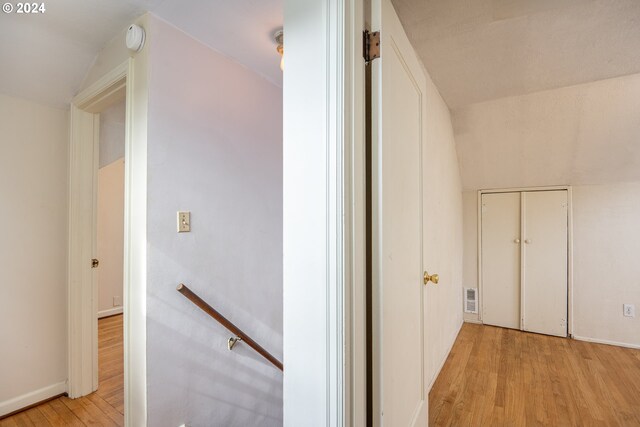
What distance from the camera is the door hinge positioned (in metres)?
0.92

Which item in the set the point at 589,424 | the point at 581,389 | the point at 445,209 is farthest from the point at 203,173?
the point at 581,389

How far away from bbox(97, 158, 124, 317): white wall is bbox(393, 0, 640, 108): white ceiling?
365cm

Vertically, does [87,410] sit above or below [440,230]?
below

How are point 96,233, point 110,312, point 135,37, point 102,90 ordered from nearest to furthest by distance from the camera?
1. point 135,37
2. point 102,90
3. point 96,233
4. point 110,312

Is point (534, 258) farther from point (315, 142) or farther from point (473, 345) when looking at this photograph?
point (315, 142)

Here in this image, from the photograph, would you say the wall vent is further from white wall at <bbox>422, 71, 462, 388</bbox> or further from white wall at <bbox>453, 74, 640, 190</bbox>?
white wall at <bbox>453, 74, 640, 190</bbox>

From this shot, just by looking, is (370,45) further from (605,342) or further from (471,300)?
(605,342)

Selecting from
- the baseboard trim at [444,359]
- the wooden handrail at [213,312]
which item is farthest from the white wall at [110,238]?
the baseboard trim at [444,359]

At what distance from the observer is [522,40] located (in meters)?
1.59

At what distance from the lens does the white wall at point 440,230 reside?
1.88 meters

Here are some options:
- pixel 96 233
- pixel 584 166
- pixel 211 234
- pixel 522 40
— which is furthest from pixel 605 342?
pixel 96 233

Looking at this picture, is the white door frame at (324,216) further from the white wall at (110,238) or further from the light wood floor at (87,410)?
the white wall at (110,238)

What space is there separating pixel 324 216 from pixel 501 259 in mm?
3166

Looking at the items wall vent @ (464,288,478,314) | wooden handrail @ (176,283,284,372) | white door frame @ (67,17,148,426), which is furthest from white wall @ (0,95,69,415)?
wall vent @ (464,288,478,314)
